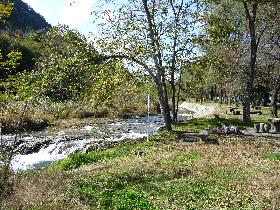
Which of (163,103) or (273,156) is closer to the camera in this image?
(273,156)

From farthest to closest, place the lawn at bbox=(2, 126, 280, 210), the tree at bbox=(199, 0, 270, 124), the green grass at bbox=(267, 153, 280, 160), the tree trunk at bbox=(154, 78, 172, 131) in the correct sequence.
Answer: the tree at bbox=(199, 0, 270, 124)
the tree trunk at bbox=(154, 78, 172, 131)
the green grass at bbox=(267, 153, 280, 160)
the lawn at bbox=(2, 126, 280, 210)

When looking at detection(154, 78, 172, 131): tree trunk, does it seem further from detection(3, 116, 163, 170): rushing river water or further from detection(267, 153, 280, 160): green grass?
detection(267, 153, 280, 160): green grass

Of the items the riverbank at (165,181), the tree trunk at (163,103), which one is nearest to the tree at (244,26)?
the tree trunk at (163,103)

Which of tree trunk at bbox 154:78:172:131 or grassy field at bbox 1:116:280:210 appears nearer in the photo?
grassy field at bbox 1:116:280:210

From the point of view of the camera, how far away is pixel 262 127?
30.2 metres

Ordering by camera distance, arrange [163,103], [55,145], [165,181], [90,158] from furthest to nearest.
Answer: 1. [55,145]
2. [163,103]
3. [90,158]
4. [165,181]

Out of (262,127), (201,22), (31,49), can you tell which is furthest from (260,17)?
(31,49)

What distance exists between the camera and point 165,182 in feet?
50.1

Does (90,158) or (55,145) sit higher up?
(90,158)

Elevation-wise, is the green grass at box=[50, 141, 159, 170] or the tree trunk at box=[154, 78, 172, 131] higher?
the tree trunk at box=[154, 78, 172, 131]

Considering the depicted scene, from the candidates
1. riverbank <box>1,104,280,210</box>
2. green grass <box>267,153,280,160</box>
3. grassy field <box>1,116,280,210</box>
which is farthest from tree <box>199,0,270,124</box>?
green grass <box>267,153,280,160</box>

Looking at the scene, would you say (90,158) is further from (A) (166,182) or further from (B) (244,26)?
(B) (244,26)

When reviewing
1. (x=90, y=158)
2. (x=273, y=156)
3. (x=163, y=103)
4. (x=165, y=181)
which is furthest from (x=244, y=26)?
(x=165, y=181)

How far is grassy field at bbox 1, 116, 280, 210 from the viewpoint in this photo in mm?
12695
